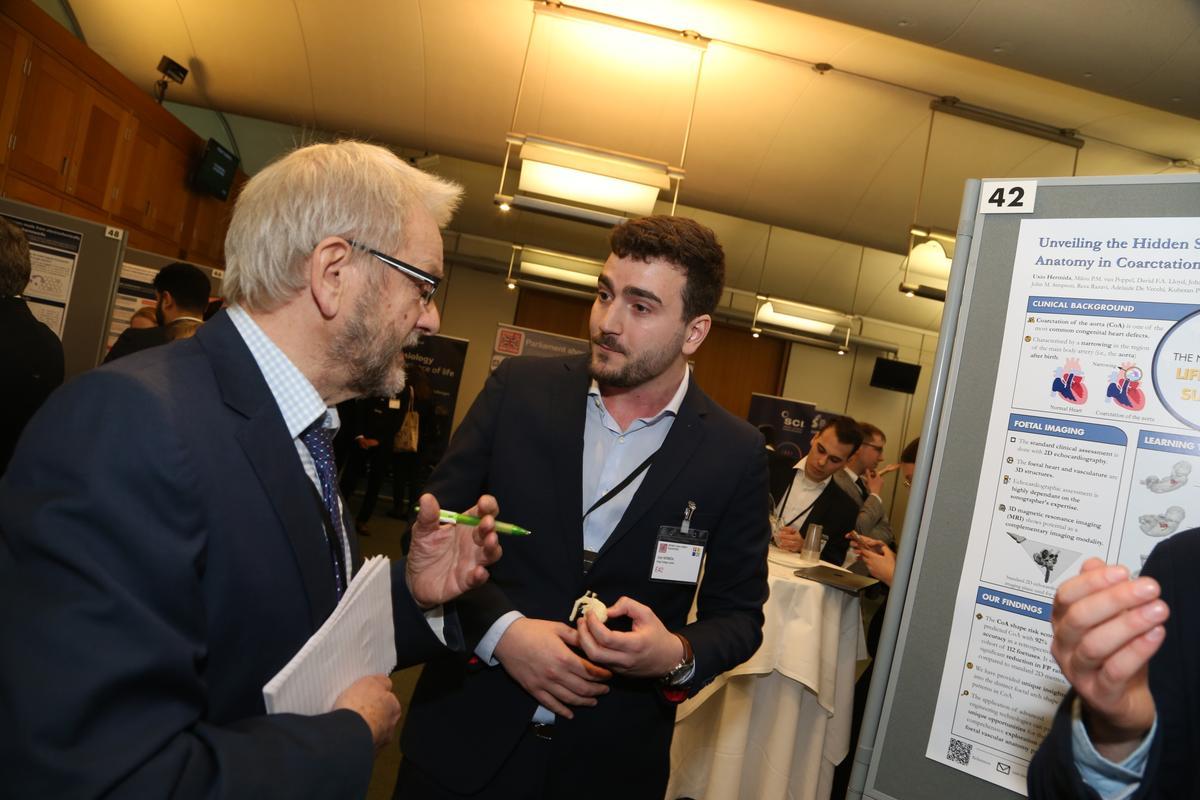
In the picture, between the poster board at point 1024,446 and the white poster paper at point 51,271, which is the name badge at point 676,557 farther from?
the white poster paper at point 51,271

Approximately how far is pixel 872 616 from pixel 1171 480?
2942 millimetres

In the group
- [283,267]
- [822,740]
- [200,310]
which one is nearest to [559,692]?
[283,267]

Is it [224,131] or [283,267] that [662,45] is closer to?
[224,131]

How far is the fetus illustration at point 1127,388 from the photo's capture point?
152cm

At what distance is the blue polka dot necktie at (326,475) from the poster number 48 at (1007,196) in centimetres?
148

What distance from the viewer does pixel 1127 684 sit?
0.91 m

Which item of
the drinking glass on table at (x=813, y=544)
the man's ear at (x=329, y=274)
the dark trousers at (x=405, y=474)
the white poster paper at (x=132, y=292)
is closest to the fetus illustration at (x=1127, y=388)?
the man's ear at (x=329, y=274)

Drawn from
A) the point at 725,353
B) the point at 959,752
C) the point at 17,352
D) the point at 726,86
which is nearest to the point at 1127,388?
the point at 959,752

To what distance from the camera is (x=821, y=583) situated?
134 inches

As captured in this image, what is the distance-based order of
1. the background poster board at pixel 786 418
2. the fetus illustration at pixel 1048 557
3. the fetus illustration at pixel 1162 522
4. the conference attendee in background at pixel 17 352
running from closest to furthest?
the fetus illustration at pixel 1162 522 → the fetus illustration at pixel 1048 557 → the conference attendee in background at pixel 17 352 → the background poster board at pixel 786 418

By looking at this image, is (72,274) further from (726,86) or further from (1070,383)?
(726,86)

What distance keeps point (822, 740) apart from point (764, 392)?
1098 cm

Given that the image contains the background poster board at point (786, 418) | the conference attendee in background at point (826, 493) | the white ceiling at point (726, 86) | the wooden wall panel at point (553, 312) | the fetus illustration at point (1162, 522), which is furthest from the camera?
the wooden wall panel at point (553, 312)

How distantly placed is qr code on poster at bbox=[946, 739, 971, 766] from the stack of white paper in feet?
3.87
